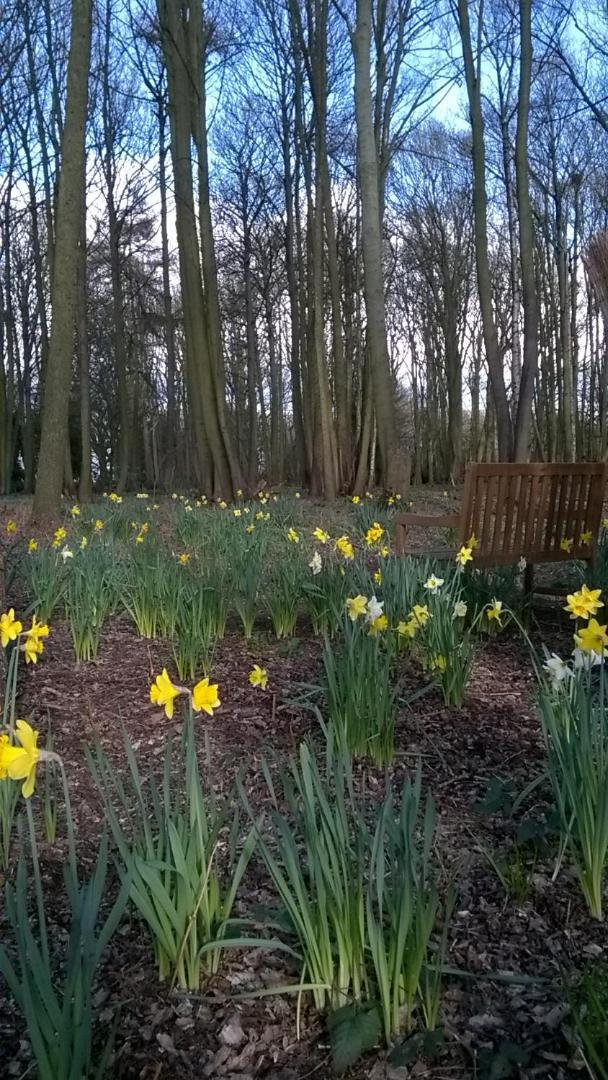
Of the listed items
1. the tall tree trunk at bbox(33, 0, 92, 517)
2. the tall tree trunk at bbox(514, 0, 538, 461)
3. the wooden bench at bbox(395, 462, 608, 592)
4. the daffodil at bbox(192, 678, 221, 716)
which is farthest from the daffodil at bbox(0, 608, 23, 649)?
the tall tree trunk at bbox(514, 0, 538, 461)

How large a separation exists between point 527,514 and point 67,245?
4.76m

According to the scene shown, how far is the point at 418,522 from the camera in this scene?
14.8ft

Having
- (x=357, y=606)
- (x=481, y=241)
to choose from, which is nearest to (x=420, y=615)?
(x=357, y=606)

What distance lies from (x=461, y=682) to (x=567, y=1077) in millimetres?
1655

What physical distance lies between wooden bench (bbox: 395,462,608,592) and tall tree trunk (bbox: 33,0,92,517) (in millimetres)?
3580

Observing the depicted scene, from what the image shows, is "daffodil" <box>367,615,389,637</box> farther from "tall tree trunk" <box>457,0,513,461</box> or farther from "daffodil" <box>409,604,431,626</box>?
"tall tree trunk" <box>457,0,513,461</box>

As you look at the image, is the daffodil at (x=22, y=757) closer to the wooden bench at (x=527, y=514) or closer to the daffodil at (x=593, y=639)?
the daffodil at (x=593, y=639)

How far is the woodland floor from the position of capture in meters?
1.28

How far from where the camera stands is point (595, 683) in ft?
9.07

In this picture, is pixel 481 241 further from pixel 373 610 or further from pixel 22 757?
pixel 22 757

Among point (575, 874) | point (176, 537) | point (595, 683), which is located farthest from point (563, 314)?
point (575, 874)

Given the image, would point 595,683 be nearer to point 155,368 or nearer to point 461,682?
point 461,682

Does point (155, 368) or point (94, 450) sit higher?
point (155, 368)

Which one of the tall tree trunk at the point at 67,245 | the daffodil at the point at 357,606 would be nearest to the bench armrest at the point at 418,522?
the daffodil at the point at 357,606
